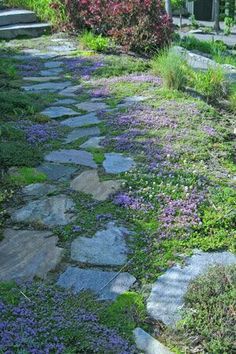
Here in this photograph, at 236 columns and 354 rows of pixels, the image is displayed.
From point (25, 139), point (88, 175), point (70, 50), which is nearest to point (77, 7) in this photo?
point (70, 50)

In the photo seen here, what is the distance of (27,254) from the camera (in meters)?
3.01

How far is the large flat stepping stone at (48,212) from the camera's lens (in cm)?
339

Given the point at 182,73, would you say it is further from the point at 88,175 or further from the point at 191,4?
the point at 191,4

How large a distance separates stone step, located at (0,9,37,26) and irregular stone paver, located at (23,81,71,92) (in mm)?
4565

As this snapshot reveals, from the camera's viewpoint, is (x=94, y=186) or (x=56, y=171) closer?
(x=94, y=186)

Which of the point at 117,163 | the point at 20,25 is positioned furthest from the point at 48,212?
the point at 20,25

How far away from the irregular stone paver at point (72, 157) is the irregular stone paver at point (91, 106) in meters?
1.32

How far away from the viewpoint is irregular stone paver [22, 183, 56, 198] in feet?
12.4

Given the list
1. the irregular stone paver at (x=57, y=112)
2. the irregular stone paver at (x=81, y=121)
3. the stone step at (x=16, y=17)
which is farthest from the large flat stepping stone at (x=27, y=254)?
the stone step at (x=16, y=17)

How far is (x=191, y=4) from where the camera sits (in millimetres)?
28688

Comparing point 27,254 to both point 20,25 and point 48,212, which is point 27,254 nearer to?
point 48,212

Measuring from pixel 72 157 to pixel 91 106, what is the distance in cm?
164

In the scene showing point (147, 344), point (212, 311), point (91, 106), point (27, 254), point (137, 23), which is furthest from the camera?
point (137, 23)

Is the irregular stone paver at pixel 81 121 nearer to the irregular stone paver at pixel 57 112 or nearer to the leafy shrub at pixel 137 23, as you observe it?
the irregular stone paver at pixel 57 112
